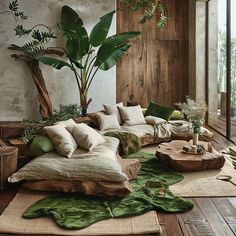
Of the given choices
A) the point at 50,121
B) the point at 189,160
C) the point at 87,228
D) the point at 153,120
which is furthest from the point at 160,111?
the point at 87,228

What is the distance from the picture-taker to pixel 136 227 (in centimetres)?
279

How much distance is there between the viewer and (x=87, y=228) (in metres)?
→ 2.77

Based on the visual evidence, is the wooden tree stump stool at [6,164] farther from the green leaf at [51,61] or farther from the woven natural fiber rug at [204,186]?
the green leaf at [51,61]

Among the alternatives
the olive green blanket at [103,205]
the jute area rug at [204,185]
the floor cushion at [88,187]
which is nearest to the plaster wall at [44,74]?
the jute area rug at [204,185]

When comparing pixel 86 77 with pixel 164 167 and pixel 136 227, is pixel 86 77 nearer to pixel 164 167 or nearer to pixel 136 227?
pixel 164 167

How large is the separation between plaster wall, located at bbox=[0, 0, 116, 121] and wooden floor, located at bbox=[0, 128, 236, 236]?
432 cm

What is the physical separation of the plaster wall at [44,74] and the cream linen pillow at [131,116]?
1562 millimetres

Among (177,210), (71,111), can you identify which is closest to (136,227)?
(177,210)

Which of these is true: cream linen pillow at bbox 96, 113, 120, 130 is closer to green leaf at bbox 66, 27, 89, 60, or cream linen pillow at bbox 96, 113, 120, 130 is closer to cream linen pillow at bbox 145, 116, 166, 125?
cream linen pillow at bbox 145, 116, 166, 125

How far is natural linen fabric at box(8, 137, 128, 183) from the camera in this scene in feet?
11.3

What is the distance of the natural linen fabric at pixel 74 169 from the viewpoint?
344 cm

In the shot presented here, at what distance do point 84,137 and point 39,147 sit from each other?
54cm

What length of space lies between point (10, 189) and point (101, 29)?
3.98 metres

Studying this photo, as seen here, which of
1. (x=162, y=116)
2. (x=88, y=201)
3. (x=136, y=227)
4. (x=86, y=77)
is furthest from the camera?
(x=86, y=77)
